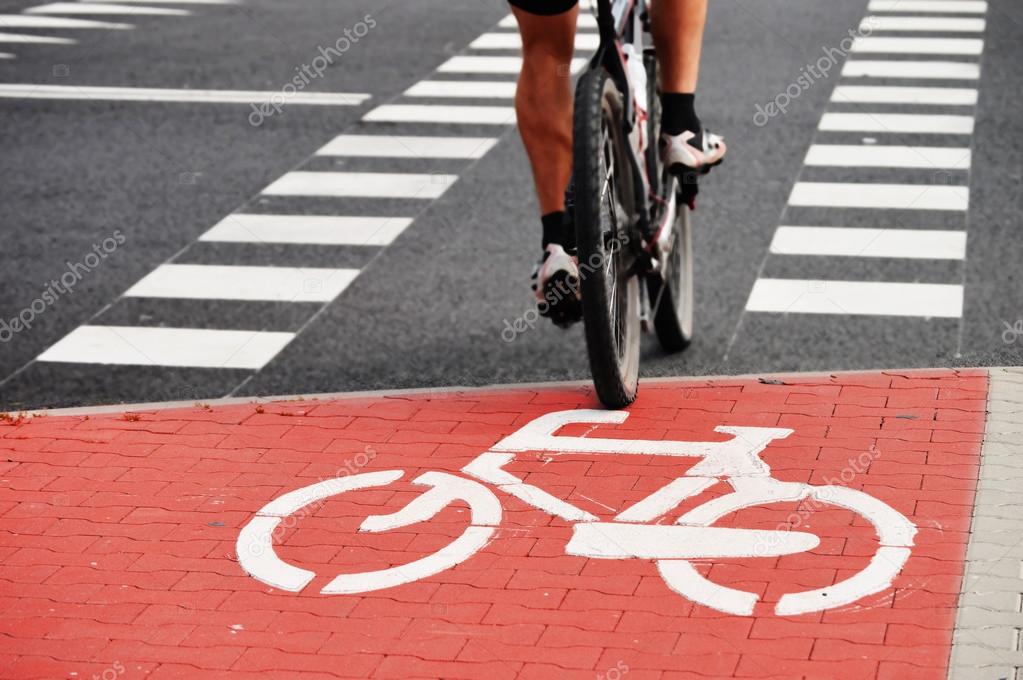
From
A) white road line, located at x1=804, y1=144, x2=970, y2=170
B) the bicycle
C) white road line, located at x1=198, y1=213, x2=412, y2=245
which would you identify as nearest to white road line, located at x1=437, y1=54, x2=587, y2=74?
white road line, located at x1=804, y1=144, x2=970, y2=170

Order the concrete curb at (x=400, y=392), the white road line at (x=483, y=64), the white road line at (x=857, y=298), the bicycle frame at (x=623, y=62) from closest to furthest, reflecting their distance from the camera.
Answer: the bicycle frame at (x=623, y=62), the concrete curb at (x=400, y=392), the white road line at (x=857, y=298), the white road line at (x=483, y=64)

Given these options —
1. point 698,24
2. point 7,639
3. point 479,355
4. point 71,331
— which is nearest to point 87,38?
point 71,331

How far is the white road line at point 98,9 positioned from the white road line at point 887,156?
7914mm

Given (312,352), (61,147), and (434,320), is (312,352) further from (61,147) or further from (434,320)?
Result: (61,147)

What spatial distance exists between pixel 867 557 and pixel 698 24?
234 cm

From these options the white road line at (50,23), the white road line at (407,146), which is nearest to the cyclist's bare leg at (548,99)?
the white road line at (407,146)

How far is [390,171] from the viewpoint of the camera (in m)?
10.1

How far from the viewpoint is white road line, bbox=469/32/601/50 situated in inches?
551

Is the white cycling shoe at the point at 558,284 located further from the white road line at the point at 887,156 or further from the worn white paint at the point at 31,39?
the worn white paint at the point at 31,39

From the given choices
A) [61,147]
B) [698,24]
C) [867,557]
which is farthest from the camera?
[61,147]

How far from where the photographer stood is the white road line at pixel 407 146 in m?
10.5

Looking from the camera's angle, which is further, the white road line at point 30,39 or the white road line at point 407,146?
the white road line at point 30,39

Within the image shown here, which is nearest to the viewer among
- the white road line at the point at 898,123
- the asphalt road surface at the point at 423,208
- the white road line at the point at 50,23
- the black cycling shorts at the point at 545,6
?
the black cycling shorts at the point at 545,6

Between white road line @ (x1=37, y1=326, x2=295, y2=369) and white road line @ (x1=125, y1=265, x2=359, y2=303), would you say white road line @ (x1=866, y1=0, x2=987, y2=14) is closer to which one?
white road line @ (x1=125, y1=265, x2=359, y2=303)
